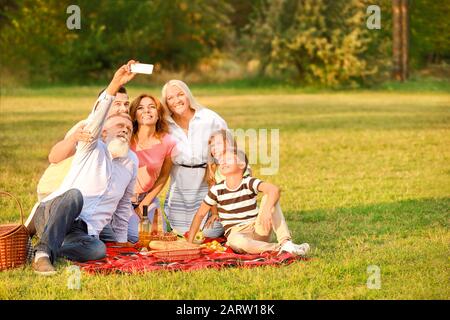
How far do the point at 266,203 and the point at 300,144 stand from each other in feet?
30.0

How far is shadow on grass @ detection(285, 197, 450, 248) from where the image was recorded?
7.80 m

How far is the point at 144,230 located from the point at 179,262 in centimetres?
103

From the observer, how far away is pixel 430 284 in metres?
5.96

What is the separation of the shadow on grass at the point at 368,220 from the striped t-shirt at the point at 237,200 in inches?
24.5

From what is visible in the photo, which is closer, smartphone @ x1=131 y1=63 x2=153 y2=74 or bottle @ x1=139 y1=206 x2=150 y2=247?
smartphone @ x1=131 y1=63 x2=153 y2=74

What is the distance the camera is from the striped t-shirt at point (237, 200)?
7.18 m

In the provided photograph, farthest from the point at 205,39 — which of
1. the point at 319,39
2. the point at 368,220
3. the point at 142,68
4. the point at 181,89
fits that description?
the point at 142,68

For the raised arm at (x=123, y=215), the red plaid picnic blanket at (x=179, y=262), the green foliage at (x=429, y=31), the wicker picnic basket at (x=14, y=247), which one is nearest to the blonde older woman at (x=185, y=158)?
the raised arm at (x=123, y=215)

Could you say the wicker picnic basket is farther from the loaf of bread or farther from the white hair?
the white hair

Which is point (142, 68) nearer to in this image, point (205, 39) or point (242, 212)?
point (242, 212)

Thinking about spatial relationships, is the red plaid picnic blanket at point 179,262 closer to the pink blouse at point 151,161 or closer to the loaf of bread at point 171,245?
the loaf of bread at point 171,245

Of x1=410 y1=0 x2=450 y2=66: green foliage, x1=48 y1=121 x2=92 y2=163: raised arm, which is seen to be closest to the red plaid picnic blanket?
x1=48 y1=121 x2=92 y2=163: raised arm

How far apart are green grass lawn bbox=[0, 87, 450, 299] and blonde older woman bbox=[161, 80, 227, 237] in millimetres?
946
